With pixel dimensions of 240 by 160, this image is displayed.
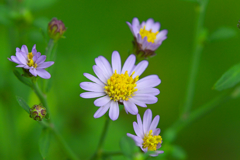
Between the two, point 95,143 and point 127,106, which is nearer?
point 127,106

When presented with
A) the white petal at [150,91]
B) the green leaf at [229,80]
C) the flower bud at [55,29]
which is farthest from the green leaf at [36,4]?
the green leaf at [229,80]

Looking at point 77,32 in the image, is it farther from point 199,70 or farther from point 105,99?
point 105,99

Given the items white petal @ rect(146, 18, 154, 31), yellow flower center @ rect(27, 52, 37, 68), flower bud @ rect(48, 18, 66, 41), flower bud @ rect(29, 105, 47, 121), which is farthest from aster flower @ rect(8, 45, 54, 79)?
white petal @ rect(146, 18, 154, 31)

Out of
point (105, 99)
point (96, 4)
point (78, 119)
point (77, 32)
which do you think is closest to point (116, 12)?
point (96, 4)

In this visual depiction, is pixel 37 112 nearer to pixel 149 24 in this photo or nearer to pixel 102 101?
pixel 102 101

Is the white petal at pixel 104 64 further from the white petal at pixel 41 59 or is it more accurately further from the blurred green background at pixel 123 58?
the blurred green background at pixel 123 58

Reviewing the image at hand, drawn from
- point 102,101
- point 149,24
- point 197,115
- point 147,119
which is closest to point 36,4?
point 149,24
